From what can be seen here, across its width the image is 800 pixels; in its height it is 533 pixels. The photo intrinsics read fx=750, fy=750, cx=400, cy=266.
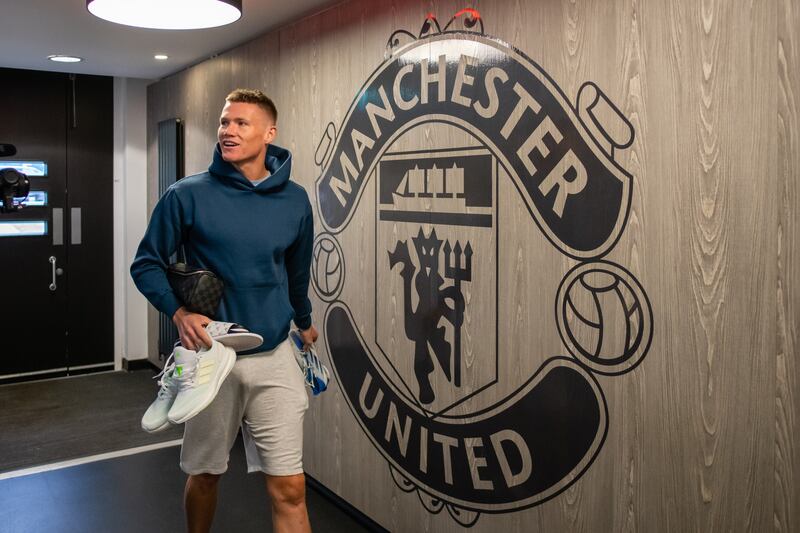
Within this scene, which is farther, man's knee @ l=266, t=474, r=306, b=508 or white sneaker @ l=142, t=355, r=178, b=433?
man's knee @ l=266, t=474, r=306, b=508

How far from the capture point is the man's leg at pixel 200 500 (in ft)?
8.41

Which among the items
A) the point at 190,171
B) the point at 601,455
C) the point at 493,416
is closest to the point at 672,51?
the point at 601,455

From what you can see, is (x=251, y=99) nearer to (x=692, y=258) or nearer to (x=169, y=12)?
(x=169, y=12)

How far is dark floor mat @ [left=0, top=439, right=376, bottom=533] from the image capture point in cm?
330

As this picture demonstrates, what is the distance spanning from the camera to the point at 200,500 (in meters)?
2.58

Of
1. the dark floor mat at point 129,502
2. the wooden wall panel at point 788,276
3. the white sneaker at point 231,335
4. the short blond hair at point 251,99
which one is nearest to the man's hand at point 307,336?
the white sneaker at point 231,335

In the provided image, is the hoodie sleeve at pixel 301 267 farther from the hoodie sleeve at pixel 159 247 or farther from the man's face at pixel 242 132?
the hoodie sleeve at pixel 159 247

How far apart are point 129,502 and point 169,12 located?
2.24 metres

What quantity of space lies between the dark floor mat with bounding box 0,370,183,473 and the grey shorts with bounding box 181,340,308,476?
208 cm

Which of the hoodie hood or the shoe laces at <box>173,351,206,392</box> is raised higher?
the hoodie hood

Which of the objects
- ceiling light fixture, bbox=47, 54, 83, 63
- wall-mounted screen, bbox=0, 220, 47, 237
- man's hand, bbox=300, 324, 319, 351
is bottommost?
man's hand, bbox=300, 324, 319, 351

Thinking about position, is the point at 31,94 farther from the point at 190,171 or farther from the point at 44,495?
the point at 44,495

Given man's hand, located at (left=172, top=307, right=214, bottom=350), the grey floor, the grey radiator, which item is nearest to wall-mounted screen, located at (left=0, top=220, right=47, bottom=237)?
the grey radiator

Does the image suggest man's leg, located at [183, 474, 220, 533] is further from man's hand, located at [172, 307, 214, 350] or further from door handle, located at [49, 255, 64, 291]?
door handle, located at [49, 255, 64, 291]
